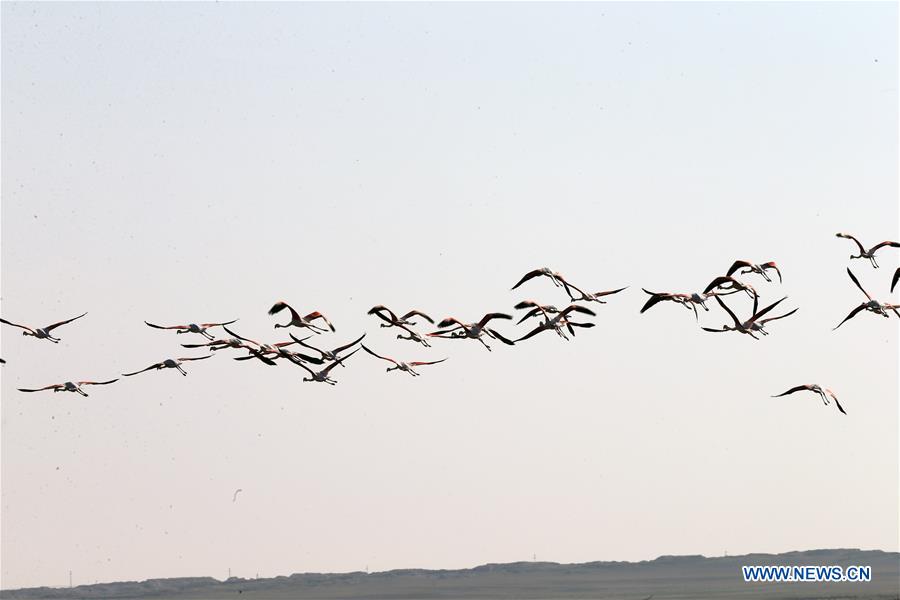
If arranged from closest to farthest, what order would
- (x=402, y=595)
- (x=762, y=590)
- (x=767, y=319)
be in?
1. (x=767, y=319)
2. (x=762, y=590)
3. (x=402, y=595)

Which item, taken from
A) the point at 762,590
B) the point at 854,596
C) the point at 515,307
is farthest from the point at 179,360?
the point at 762,590

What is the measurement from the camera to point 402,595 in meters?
197

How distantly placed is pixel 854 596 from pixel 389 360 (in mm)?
107490

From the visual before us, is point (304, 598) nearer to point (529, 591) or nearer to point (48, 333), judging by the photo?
point (529, 591)

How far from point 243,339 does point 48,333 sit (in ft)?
28.9

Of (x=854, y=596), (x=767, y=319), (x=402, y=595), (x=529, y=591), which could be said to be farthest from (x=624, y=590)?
(x=767, y=319)

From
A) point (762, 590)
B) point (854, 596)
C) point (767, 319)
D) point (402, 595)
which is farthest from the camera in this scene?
point (402, 595)

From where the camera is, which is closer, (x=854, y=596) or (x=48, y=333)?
(x=48, y=333)

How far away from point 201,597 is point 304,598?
13.8m

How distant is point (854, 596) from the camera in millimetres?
163500

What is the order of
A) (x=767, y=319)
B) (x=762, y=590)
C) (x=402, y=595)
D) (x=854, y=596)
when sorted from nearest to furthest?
(x=767, y=319) < (x=854, y=596) < (x=762, y=590) < (x=402, y=595)

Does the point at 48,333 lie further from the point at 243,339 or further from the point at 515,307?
the point at 515,307

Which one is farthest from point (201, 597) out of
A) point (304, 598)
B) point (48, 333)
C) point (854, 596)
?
point (48, 333)

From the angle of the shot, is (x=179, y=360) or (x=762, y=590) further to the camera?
(x=762, y=590)
